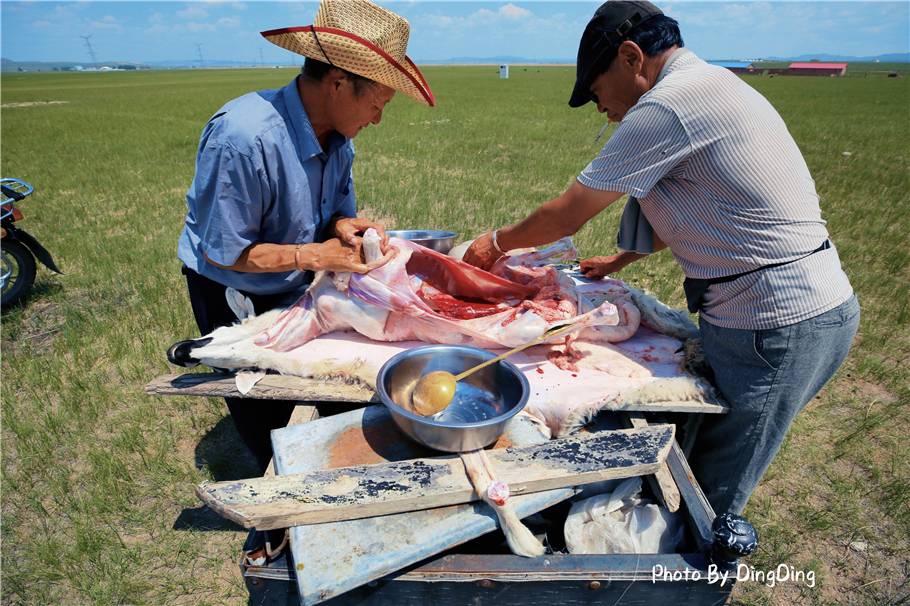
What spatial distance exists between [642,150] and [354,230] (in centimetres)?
143

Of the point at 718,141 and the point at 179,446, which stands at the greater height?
the point at 718,141

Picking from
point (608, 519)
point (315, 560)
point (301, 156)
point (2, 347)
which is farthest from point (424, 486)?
point (2, 347)

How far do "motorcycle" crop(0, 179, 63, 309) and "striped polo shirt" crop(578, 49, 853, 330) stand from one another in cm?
543

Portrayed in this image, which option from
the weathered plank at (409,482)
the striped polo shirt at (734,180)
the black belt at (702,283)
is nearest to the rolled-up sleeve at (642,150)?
the striped polo shirt at (734,180)

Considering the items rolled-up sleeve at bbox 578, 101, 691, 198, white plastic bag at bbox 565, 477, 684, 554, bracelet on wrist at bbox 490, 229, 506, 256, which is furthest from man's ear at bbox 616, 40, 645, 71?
white plastic bag at bbox 565, 477, 684, 554

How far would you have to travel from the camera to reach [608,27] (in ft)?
6.42

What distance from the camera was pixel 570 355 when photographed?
2.44m

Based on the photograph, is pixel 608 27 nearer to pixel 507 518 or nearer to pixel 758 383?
pixel 758 383

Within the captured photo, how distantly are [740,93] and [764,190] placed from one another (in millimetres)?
390

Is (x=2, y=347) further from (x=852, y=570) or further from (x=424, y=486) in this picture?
(x=852, y=570)

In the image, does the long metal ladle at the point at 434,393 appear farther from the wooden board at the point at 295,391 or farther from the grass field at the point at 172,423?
the grass field at the point at 172,423

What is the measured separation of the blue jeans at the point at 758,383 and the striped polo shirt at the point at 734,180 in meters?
0.07

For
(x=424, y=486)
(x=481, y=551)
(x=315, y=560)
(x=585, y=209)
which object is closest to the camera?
(x=315, y=560)

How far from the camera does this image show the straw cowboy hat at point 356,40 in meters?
1.96
